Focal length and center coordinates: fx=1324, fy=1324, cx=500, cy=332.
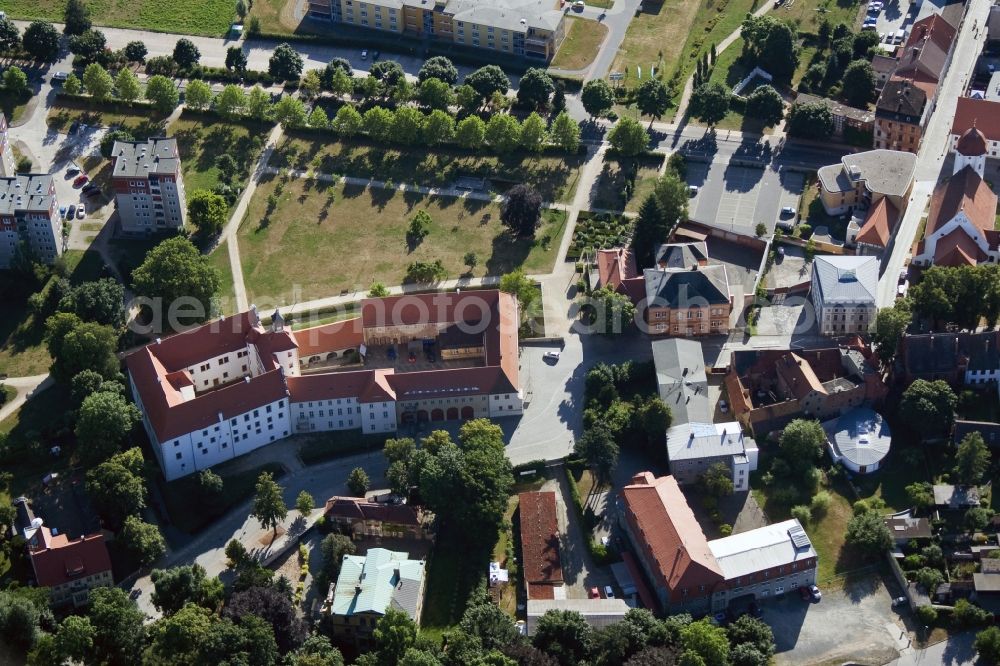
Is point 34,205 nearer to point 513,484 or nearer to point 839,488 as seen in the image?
point 513,484

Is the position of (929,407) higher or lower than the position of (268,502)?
higher

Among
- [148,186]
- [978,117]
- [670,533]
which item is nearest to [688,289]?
[670,533]

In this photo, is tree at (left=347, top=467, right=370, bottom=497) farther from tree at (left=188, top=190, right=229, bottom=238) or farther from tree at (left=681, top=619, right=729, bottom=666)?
tree at (left=188, top=190, right=229, bottom=238)

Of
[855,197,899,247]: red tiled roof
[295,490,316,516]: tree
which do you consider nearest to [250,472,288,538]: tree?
[295,490,316,516]: tree

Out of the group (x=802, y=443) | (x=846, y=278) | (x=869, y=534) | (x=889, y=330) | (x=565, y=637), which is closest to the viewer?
(x=565, y=637)

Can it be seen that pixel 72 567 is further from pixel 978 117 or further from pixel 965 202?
pixel 978 117

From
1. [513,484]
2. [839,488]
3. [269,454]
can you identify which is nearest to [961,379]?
[839,488]
